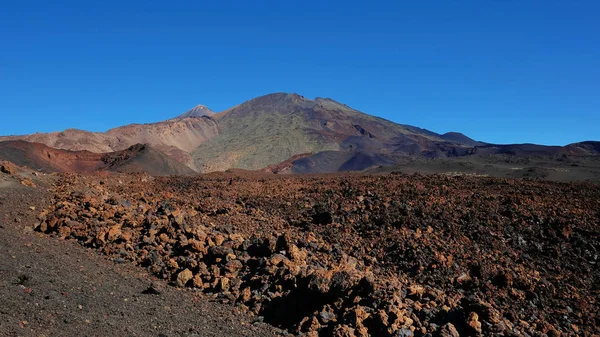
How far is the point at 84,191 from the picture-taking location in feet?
45.4

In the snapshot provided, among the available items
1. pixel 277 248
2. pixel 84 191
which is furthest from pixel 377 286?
pixel 84 191

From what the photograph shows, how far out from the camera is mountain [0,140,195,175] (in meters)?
34.4

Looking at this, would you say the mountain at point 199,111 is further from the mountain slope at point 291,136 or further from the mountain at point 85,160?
the mountain at point 85,160

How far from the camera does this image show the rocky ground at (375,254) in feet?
20.9

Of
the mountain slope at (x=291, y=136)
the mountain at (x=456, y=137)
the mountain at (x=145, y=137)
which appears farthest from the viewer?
the mountain at (x=456, y=137)

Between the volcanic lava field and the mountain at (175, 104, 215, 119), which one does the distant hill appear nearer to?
the volcanic lava field

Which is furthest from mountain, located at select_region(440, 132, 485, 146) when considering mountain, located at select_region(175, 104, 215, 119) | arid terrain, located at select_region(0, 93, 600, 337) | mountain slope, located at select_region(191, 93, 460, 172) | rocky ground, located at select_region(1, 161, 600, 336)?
rocky ground, located at select_region(1, 161, 600, 336)

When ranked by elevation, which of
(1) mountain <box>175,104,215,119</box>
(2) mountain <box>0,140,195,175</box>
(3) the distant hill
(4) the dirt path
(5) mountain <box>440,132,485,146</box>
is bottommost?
(4) the dirt path

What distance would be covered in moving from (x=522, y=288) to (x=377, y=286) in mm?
2519

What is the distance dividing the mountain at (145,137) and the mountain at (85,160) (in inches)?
426

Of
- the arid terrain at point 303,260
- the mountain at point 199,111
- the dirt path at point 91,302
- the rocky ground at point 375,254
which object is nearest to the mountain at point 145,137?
the arid terrain at point 303,260

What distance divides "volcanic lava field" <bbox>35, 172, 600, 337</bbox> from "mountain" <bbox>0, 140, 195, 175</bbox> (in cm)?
2415

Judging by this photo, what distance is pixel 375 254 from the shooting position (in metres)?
8.73

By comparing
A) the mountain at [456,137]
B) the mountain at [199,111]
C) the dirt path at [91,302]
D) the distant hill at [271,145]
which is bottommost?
the dirt path at [91,302]
